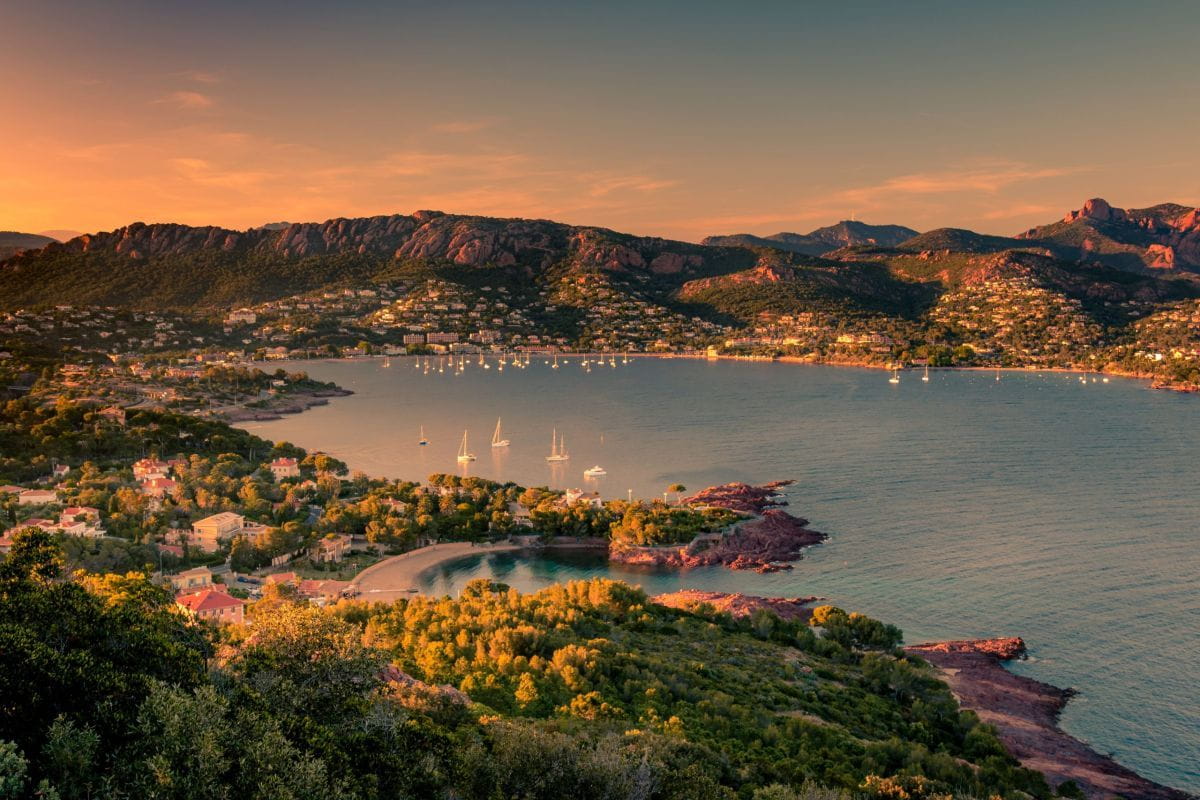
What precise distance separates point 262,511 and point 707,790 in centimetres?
3446

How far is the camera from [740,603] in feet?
111

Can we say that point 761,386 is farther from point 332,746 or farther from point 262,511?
point 332,746

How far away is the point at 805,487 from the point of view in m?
55.6

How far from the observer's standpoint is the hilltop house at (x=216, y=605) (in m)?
26.5

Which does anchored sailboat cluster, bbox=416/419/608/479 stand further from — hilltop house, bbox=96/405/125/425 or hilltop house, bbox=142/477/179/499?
hilltop house, bbox=96/405/125/425

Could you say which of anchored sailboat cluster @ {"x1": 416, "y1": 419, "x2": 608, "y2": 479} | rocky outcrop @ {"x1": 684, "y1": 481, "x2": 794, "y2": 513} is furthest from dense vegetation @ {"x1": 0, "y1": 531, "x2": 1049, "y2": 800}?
anchored sailboat cluster @ {"x1": 416, "y1": 419, "x2": 608, "y2": 479}

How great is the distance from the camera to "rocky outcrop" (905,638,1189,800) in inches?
870

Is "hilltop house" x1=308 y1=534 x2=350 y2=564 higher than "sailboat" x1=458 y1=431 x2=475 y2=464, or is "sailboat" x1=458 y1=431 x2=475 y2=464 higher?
"sailboat" x1=458 y1=431 x2=475 y2=464

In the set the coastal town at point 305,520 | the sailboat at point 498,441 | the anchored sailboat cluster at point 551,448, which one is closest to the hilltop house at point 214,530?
the coastal town at point 305,520

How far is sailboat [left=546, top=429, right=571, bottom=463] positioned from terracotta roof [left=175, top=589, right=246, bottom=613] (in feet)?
118

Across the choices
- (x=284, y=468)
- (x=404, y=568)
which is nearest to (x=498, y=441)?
(x=284, y=468)

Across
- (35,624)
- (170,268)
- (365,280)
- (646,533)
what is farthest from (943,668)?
(170,268)

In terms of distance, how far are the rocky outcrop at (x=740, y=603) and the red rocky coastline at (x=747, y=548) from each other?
4.73m

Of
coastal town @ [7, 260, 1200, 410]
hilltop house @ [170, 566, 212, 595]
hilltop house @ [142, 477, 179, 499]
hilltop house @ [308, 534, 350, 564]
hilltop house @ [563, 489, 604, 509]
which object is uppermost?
coastal town @ [7, 260, 1200, 410]
